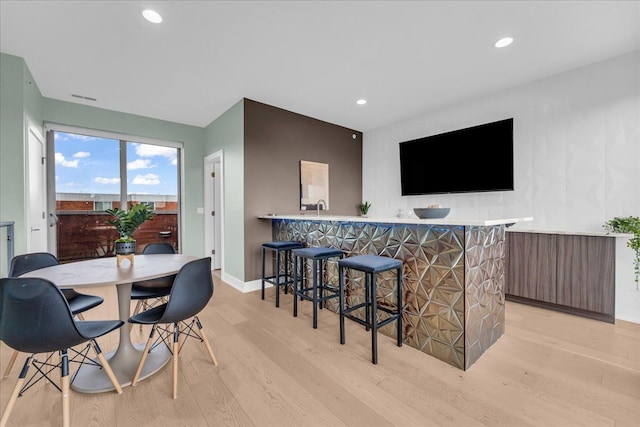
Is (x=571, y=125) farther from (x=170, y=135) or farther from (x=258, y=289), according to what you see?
(x=170, y=135)

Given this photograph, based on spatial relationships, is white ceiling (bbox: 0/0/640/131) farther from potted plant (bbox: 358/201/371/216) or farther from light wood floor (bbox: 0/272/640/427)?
light wood floor (bbox: 0/272/640/427)

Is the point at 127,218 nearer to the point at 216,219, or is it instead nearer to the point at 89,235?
the point at 216,219

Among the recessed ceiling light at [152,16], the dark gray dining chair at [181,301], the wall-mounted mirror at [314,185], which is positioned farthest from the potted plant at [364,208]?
the recessed ceiling light at [152,16]

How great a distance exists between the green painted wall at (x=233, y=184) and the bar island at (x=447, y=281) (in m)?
2.00

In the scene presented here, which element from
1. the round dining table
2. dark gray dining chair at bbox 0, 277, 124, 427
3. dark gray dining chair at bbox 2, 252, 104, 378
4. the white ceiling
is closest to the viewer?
dark gray dining chair at bbox 0, 277, 124, 427

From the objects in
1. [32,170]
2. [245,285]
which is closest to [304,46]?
[245,285]

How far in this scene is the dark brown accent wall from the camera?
3.91 m

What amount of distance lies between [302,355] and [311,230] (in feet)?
5.14

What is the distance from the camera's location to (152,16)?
222 centimetres

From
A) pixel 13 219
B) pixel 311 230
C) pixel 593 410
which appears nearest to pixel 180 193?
pixel 13 219

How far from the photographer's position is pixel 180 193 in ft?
16.5

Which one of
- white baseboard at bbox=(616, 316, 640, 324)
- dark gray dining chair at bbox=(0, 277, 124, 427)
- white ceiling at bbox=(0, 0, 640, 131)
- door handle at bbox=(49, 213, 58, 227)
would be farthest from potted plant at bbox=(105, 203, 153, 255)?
white baseboard at bbox=(616, 316, 640, 324)

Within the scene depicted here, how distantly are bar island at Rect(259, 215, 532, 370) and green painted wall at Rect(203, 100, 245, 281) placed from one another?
2.00 meters

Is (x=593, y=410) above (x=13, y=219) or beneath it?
beneath
